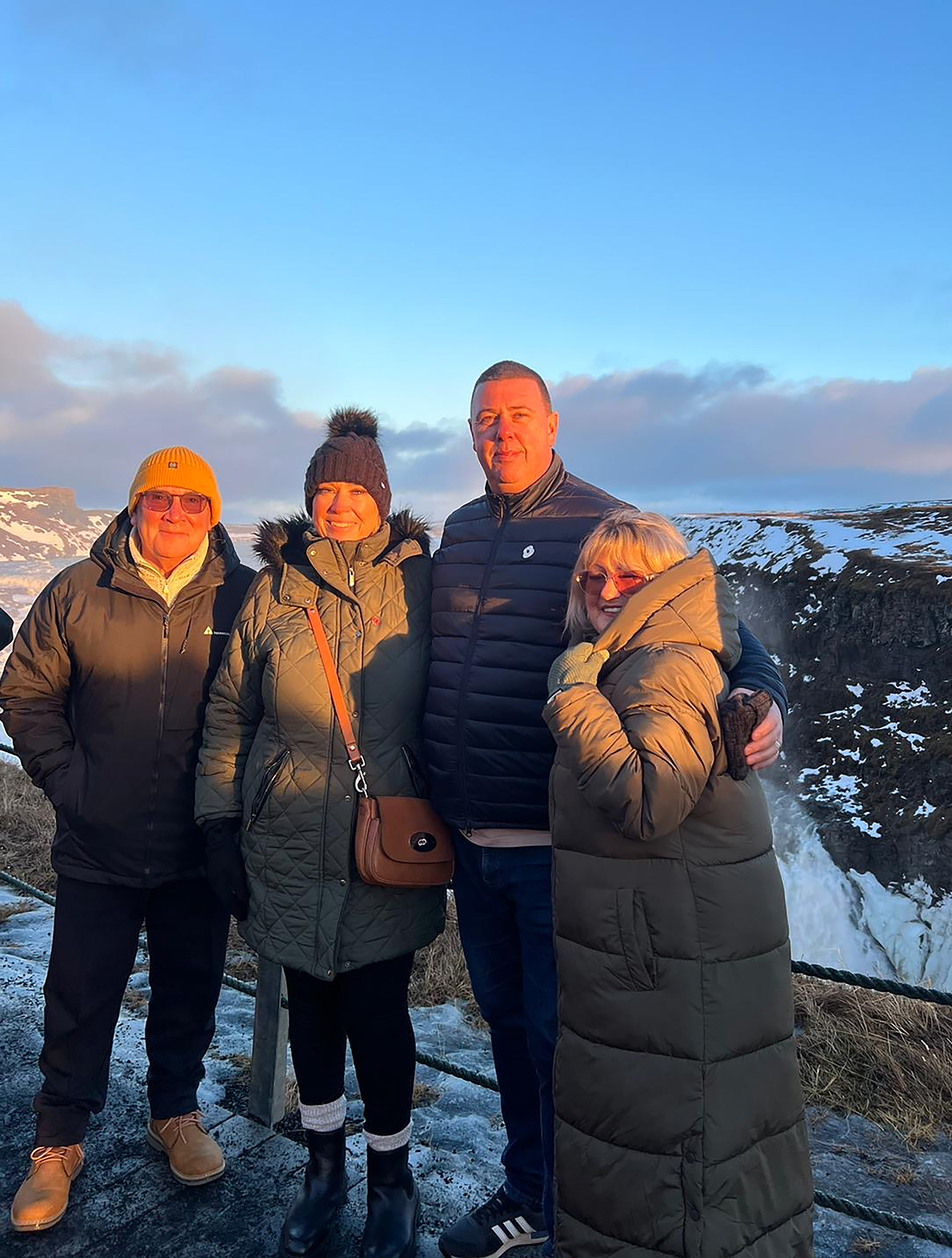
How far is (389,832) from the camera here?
97.7 inches

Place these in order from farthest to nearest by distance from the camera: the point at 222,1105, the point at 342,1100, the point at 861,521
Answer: the point at 861,521
the point at 222,1105
the point at 342,1100

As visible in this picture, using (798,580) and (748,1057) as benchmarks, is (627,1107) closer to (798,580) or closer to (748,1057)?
(748,1057)

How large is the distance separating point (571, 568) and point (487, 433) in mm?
514

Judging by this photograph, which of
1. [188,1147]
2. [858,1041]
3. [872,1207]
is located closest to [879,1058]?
[858,1041]

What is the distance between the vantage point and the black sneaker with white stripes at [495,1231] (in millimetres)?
2490

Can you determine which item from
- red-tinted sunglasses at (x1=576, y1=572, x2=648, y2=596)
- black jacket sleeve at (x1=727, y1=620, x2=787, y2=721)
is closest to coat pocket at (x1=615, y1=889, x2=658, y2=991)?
black jacket sleeve at (x1=727, y1=620, x2=787, y2=721)

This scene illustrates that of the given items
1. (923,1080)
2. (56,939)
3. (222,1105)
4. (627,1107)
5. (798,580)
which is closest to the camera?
(627,1107)

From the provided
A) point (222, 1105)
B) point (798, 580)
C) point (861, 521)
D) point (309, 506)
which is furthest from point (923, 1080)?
point (861, 521)

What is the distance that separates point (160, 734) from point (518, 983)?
1412 mm

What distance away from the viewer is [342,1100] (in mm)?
2674

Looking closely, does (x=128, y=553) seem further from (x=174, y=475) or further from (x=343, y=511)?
(x=343, y=511)

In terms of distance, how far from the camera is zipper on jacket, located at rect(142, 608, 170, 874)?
281 cm

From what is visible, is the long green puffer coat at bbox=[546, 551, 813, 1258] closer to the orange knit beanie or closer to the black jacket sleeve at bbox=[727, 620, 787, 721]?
the black jacket sleeve at bbox=[727, 620, 787, 721]

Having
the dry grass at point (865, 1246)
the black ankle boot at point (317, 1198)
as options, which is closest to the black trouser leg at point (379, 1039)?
the black ankle boot at point (317, 1198)
